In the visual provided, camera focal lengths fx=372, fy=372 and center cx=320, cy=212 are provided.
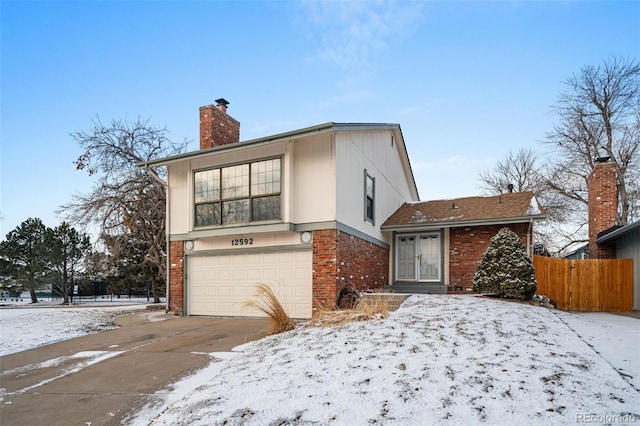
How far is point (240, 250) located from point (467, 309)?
6.30 meters

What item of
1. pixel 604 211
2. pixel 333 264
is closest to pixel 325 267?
pixel 333 264

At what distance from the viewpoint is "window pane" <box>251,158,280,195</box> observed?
10055 millimetres

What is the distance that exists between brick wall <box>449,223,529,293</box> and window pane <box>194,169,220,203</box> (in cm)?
797

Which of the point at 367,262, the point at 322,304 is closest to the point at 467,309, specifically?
the point at 322,304

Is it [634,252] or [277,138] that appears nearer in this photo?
[277,138]

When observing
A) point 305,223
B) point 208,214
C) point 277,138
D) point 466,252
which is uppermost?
point 277,138

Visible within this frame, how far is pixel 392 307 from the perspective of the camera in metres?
8.65

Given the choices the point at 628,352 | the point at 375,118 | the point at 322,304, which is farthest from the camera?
the point at 375,118

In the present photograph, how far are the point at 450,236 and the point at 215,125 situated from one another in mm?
8830

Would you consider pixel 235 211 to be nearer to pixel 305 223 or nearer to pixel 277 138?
pixel 305 223

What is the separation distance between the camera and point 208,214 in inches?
433

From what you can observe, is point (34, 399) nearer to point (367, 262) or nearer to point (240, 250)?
point (240, 250)

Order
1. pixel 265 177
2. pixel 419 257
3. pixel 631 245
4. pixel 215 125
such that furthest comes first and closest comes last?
pixel 419 257, pixel 215 125, pixel 631 245, pixel 265 177

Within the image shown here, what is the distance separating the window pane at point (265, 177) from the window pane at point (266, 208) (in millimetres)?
192
